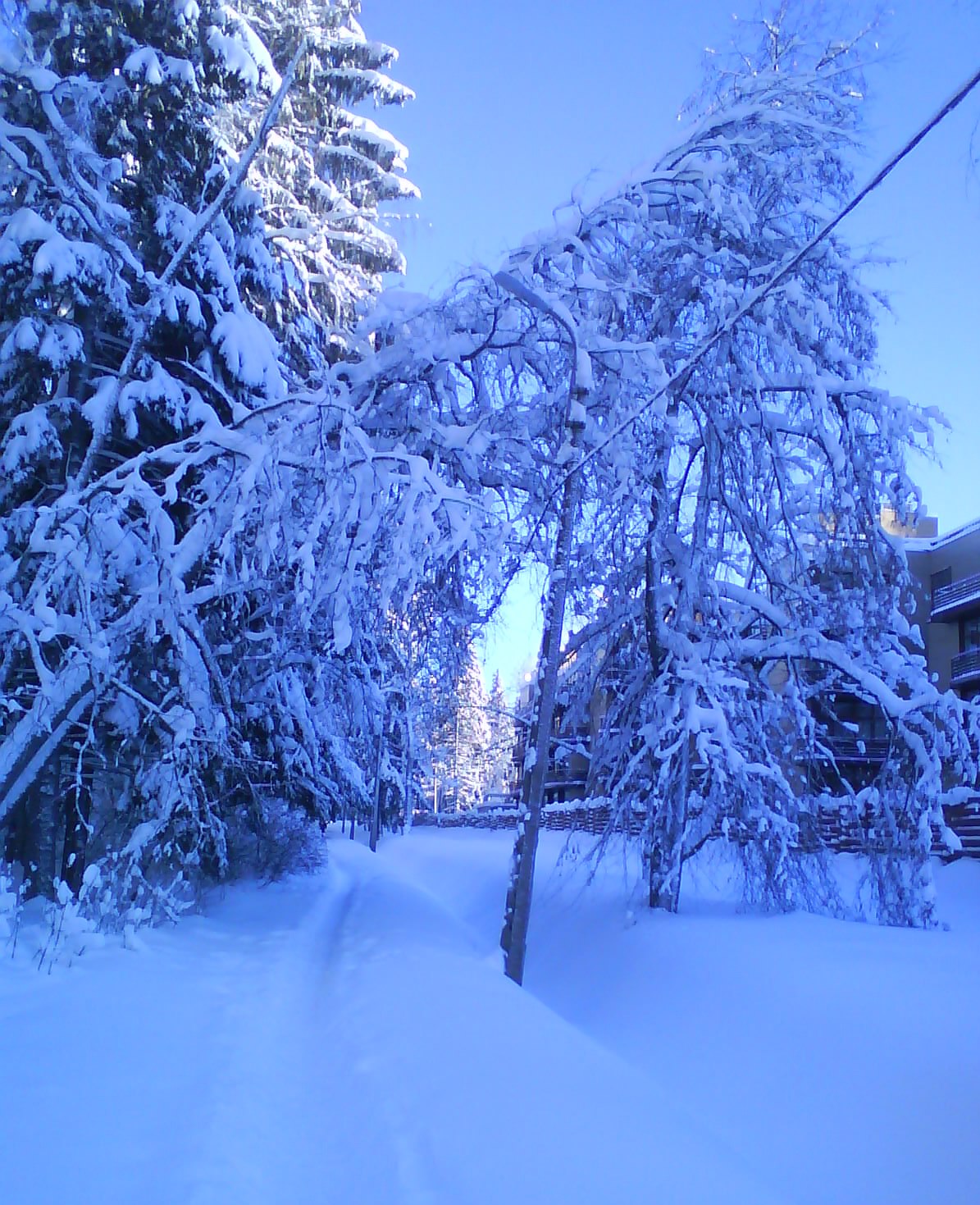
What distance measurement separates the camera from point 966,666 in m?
31.4

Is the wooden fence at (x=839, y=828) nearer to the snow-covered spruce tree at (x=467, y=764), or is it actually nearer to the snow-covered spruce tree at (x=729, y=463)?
the snow-covered spruce tree at (x=729, y=463)

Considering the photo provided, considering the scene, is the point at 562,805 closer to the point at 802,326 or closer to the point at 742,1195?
the point at 802,326

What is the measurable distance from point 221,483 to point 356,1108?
575 centimetres

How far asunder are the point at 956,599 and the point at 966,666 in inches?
80.6

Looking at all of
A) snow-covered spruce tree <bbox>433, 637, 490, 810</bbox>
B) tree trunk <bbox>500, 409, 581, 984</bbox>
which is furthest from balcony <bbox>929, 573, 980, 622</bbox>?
tree trunk <bbox>500, 409, 581, 984</bbox>

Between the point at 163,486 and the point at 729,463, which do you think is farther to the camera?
the point at 729,463

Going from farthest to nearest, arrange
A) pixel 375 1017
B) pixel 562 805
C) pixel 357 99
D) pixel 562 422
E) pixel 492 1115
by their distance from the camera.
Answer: pixel 562 805, pixel 357 99, pixel 562 422, pixel 375 1017, pixel 492 1115

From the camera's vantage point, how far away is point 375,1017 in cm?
817

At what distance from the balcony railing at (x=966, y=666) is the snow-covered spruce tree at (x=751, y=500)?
64.8 feet

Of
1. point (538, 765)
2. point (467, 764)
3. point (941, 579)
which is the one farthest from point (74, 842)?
point (467, 764)

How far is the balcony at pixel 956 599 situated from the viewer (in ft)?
100

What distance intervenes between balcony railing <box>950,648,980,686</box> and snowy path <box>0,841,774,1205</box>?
24.8 metres

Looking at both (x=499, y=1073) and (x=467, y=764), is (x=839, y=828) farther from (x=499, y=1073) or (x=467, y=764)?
(x=467, y=764)

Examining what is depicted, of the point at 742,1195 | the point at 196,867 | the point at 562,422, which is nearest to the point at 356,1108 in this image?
the point at 742,1195
